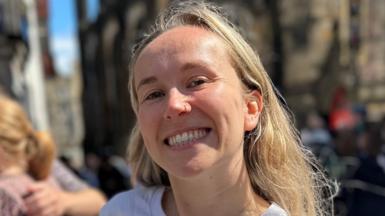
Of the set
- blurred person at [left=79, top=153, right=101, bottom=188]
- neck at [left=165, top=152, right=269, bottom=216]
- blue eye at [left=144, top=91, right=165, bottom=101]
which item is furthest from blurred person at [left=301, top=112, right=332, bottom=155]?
blue eye at [left=144, top=91, right=165, bottom=101]

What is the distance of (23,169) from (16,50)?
1543 centimetres

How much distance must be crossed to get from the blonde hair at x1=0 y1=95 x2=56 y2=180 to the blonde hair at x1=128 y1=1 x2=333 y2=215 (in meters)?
0.70

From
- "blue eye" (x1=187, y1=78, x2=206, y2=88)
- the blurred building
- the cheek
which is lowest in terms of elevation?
the blurred building

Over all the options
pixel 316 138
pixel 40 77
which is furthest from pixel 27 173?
pixel 40 77

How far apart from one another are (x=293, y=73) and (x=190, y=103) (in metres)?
20.8

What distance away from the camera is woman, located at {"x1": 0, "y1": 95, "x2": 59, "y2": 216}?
2.28 metres

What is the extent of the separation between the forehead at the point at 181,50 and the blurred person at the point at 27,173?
0.84 meters

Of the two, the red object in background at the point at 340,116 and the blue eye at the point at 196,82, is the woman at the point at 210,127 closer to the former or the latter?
the blue eye at the point at 196,82

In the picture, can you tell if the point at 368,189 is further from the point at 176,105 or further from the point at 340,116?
the point at 340,116

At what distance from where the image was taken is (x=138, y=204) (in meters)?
1.80

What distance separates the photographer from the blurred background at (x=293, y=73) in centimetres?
669

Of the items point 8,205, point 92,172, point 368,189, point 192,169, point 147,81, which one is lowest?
point 92,172

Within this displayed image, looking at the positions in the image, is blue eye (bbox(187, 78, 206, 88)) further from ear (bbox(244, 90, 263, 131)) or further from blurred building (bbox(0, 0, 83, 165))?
blurred building (bbox(0, 0, 83, 165))

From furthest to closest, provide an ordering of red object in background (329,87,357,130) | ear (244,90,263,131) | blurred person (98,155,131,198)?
1. blurred person (98,155,131,198)
2. red object in background (329,87,357,130)
3. ear (244,90,263,131)
